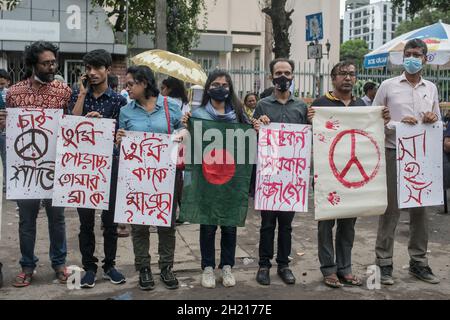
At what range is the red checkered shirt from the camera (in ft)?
15.1

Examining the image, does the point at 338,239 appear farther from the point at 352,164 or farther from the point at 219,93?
the point at 219,93

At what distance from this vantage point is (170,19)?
14.7 meters

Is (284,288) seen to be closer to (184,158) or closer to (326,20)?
(184,158)

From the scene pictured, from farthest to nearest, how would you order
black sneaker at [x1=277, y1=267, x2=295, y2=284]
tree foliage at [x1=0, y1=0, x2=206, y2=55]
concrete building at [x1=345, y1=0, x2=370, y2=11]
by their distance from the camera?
concrete building at [x1=345, y1=0, x2=370, y2=11]
tree foliage at [x1=0, y1=0, x2=206, y2=55]
black sneaker at [x1=277, y1=267, x2=295, y2=284]

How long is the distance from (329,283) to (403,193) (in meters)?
1.03

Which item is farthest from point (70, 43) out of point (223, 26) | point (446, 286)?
point (223, 26)

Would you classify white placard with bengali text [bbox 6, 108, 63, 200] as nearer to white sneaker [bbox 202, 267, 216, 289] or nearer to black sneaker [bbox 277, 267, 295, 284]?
white sneaker [bbox 202, 267, 216, 289]

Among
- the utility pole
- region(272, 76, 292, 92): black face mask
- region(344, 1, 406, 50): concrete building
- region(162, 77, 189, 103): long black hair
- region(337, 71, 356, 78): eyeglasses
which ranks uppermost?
region(344, 1, 406, 50): concrete building

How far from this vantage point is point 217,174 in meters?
4.64

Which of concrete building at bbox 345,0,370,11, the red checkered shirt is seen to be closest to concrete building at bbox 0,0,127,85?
the red checkered shirt

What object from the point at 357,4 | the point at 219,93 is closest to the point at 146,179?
the point at 219,93

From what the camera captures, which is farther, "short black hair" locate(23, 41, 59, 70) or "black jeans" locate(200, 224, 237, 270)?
"black jeans" locate(200, 224, 237, 270)

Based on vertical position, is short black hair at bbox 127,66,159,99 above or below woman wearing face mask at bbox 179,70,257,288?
above

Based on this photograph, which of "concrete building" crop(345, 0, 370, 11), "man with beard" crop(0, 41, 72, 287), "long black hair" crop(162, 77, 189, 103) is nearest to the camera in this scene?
"man with beard" crop(0, 41, 72, 287)
